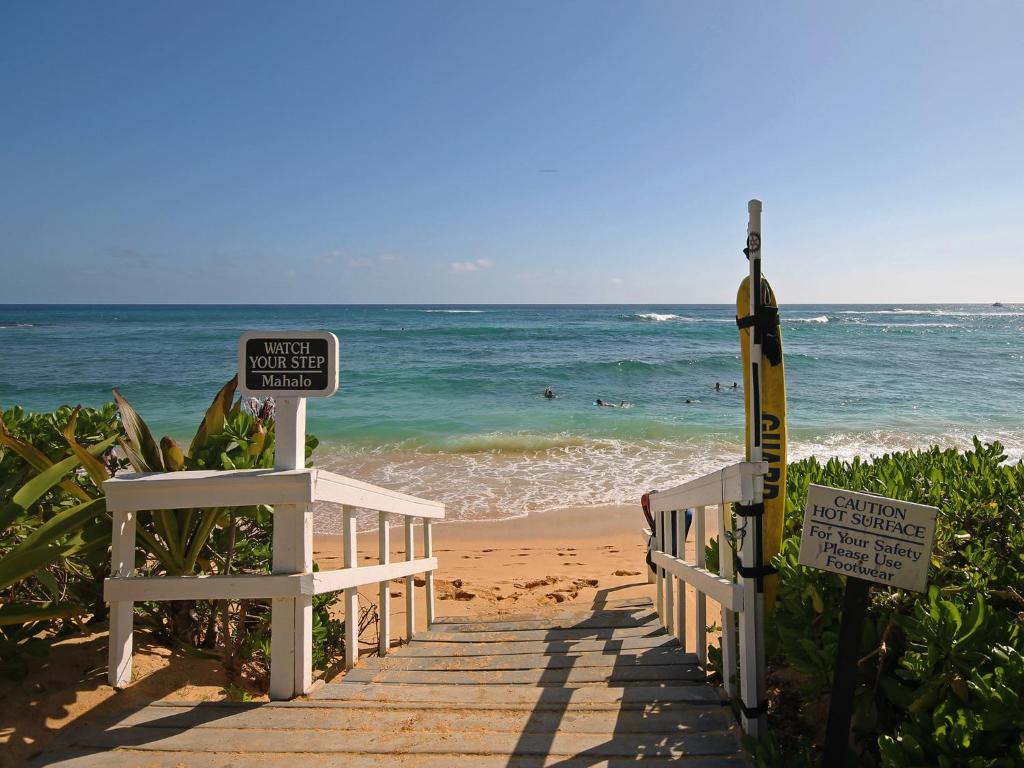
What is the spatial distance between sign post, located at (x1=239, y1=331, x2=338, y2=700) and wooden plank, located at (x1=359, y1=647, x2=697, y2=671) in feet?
2.61

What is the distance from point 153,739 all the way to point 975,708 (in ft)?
8.77

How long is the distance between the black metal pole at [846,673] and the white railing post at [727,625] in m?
0.80

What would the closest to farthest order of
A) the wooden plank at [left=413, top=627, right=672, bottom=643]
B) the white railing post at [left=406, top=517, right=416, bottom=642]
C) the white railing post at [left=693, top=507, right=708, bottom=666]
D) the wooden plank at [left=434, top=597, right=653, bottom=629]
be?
1. the white railing post at [left=693, top=507, right=708, bottom=666]
2. the wooden plank at [left=413, top=627, right=672, bottom=643]
3. the white railing post at [left=406, top=517, right=416, bottom=642]
4. the wooden plank at [left=434, top=597, right=653, bottom=629]

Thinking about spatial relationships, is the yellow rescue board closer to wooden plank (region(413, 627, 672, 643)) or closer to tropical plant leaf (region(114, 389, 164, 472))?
wooden plank (region(413, 627, 672, 643))

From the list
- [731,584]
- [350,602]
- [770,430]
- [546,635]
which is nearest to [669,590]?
[546,635]

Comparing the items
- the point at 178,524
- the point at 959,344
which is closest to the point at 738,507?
the point at 178,524

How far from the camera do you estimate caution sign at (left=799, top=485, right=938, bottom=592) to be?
1852 mm

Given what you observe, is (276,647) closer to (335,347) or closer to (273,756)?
(273,756)

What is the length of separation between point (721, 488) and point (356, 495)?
1710mm

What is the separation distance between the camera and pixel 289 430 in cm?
275

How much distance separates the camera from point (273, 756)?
7.36 feet

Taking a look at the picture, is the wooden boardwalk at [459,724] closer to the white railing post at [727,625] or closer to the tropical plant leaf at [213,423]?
the white railing post at [727,625]

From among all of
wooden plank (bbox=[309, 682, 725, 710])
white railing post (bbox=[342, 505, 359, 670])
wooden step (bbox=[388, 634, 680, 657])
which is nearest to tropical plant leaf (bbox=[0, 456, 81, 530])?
white railing post (bbox=[342, 505, 359, 670])

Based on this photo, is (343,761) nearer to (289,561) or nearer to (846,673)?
(289,561)
